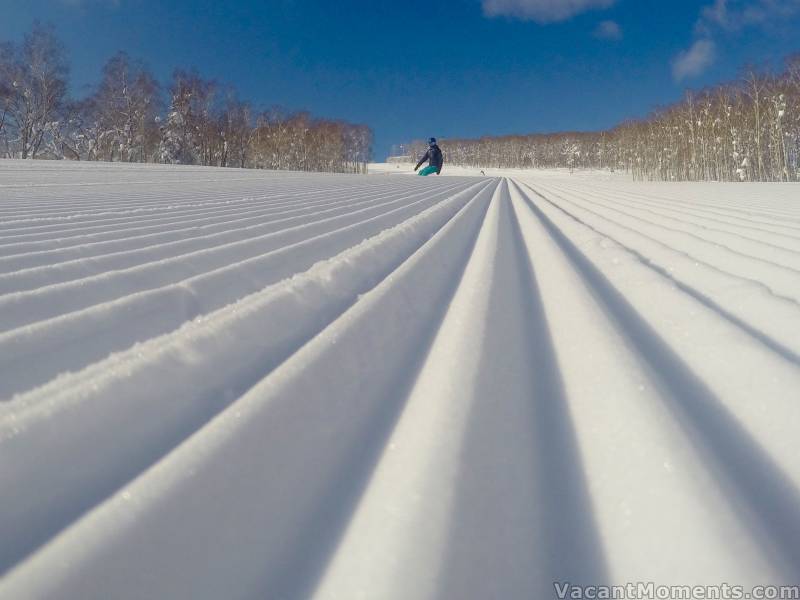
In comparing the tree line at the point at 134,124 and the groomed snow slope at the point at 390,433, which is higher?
the tree line at the point at 134,124

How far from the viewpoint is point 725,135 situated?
28.0 meters

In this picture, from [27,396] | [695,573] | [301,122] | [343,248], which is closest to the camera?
[695,573]

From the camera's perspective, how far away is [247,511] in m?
0.55

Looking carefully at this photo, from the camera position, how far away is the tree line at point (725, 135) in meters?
23.7

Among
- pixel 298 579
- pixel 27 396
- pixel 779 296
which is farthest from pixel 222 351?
pixel 779 296

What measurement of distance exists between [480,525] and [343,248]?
1.56 m

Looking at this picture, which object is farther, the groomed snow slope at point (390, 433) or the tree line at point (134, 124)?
the tree line at point (134, 124)

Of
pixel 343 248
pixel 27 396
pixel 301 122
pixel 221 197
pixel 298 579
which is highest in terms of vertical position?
pixel 301 122

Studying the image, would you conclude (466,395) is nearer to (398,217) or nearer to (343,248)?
(343,248)

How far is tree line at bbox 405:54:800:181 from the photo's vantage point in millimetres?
23703

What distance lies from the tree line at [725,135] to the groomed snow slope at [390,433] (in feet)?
93.5

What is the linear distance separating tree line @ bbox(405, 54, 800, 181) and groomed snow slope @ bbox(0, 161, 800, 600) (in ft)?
93.5

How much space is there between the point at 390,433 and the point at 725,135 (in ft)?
117

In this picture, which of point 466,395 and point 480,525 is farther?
point 466,395
